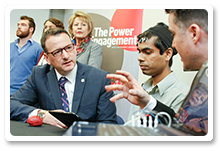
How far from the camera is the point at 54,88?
1.56m

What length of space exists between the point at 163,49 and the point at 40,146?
968 millimetres

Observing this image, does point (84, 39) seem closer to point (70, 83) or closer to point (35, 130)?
point (70, 83)

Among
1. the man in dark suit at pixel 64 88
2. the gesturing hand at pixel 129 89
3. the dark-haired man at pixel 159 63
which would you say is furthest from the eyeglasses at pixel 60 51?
the gesturing hand at pixel 129 89

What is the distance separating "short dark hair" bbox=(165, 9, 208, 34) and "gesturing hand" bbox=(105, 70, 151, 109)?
469mm

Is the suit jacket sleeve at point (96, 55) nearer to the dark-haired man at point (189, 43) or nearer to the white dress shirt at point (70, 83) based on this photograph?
the white dress shirt at point (70, 83)

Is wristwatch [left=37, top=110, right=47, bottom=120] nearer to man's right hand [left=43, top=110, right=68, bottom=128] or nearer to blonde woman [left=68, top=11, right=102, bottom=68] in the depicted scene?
A: man's right hand [left=43, top=110, right=68, bottom=128]

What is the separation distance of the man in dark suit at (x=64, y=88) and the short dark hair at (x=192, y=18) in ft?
2.21

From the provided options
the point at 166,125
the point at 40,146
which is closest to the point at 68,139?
the point at 40,146

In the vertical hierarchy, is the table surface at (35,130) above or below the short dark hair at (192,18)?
below

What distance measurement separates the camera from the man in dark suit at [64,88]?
152cm

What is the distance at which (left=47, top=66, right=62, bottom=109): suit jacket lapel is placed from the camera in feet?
5.01

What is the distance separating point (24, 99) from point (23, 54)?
40 centimetres

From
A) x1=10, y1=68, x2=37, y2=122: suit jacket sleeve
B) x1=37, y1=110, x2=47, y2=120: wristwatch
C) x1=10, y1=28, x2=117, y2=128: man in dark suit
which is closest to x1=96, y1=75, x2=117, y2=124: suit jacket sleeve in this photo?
x1=10, y1=28, x2=117, y2=128: man in dark suit
